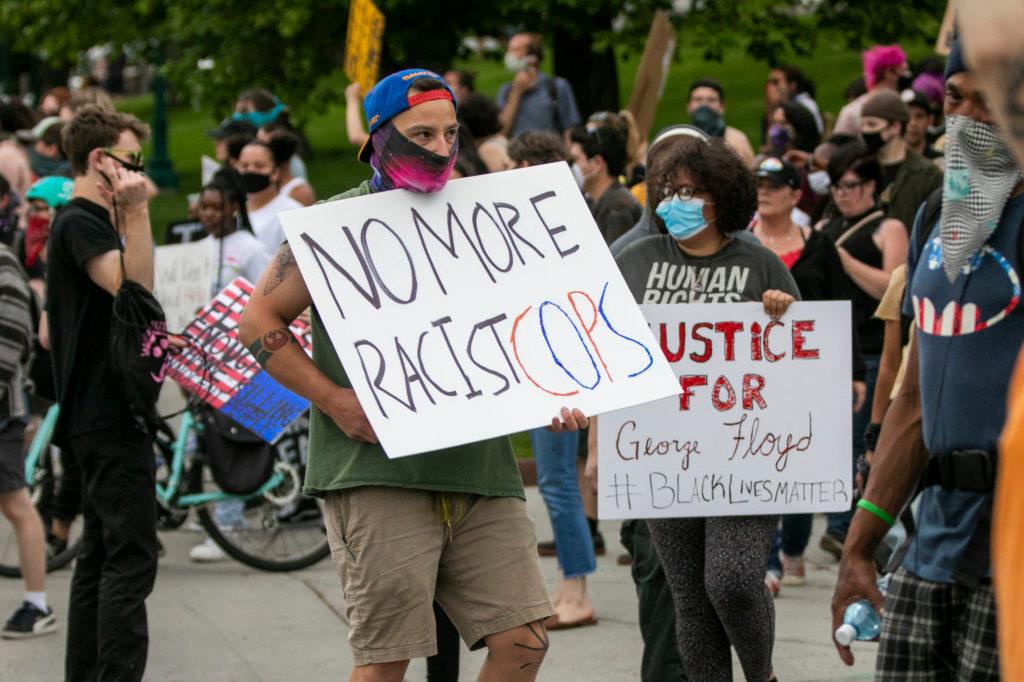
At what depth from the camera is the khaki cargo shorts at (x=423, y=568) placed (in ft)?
11.6

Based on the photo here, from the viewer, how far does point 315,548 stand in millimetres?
7395

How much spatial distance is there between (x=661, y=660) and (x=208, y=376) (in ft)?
7.09

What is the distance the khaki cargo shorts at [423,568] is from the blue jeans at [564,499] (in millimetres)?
2267

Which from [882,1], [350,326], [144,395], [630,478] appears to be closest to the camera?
[350,326]

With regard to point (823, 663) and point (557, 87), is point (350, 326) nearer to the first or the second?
point (823, 663)

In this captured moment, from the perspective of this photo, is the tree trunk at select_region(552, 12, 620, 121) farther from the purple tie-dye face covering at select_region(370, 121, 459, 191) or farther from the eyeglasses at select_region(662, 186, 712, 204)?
the purple tie-dye face covering at select_region(370, 121, 459, 191)

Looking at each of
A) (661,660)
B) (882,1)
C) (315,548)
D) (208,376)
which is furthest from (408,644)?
(882,1)

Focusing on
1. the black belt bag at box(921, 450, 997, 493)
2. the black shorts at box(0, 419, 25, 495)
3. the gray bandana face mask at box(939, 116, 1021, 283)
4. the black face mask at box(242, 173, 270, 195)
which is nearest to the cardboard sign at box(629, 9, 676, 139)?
the black face mask at box(242, 173, 270, 195)

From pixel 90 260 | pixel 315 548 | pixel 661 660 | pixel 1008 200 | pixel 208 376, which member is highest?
pixel 1008 200

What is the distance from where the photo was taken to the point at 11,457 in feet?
19.8

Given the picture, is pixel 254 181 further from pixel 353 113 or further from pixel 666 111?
pixel 666 111

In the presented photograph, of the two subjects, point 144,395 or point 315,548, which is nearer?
point 144,395

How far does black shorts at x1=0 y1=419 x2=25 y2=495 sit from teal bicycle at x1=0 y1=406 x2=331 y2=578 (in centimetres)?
110

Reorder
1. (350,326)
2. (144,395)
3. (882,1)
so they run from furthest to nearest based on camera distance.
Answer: (882,1), (144,395), (350,326)
